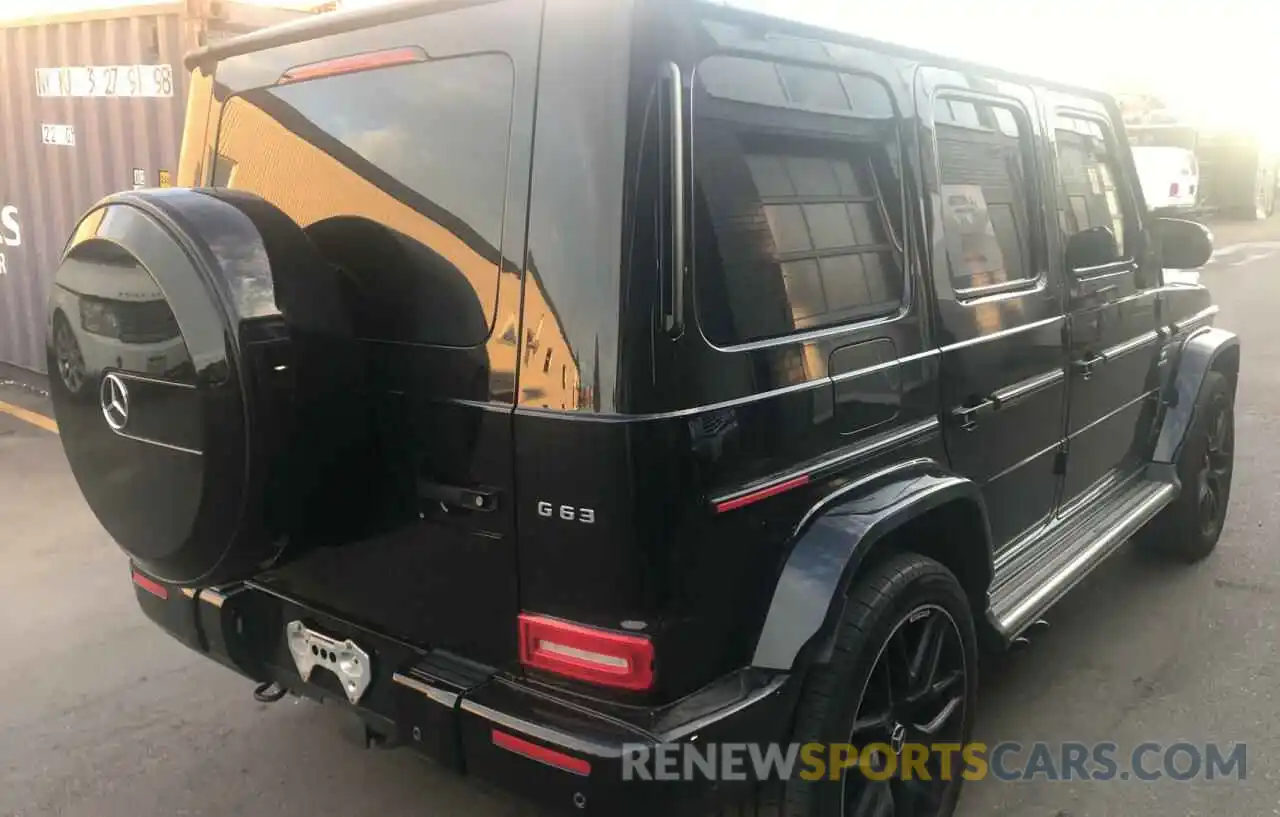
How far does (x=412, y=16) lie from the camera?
2.27m

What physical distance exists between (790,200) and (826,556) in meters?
0.79

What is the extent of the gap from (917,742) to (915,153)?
1536 millimetres

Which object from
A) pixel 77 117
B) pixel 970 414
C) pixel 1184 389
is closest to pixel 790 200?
pixel 970 414

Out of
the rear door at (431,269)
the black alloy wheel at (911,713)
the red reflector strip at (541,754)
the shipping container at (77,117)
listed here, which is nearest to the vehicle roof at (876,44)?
the rear door at (431,269)

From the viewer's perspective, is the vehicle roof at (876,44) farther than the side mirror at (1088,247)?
No

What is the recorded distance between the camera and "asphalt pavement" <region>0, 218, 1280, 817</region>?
3.04m

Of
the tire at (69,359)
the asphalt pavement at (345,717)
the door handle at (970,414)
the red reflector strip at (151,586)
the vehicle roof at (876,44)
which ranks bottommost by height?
the asphalt pavement at (345,717)

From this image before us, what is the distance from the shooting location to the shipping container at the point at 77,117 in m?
6.57

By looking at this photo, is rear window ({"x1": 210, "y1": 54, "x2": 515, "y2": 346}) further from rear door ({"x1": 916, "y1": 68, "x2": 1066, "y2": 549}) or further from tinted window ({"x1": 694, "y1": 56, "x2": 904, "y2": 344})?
rear door ({"x1": 916, "y1": 68, "x2": 1066, "y2": 549})

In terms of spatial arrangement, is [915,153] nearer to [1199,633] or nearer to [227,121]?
[227,121]

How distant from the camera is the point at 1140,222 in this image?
4238 mm

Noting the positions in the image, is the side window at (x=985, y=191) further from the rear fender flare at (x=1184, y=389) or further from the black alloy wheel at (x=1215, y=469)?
the black alloy wheel at (x=1215, y=469)

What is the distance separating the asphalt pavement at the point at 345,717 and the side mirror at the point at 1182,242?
1436 millimetres

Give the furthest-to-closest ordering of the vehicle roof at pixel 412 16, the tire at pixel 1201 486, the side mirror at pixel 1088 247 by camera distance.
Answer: the tire at pixel 1201 486 → the side mirror at pixel 1088 247 → the vehicle roof at pixel 412 16
